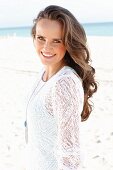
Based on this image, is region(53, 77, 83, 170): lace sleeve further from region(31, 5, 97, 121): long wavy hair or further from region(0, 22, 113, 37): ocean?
region(0, 22, 113, 37): ocean

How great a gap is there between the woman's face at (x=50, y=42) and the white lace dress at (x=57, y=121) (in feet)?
0.19

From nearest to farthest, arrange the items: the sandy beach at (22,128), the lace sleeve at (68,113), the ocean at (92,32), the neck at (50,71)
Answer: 1. the lace sleeve at (68,113)
2. the neck at (50,71)
3. the sandy beach at (22,128)
4. the ocean at (92,32)

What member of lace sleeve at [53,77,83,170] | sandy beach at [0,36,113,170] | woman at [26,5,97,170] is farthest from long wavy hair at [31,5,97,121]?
sandy beach at [0,36,113,170]

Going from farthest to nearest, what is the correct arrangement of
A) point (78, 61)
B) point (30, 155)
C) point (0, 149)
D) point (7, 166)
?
1. point (0, 149)
2. point (7, 166)
3. point (30, 155)
4. point (78, 61)

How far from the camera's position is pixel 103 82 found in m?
7.12

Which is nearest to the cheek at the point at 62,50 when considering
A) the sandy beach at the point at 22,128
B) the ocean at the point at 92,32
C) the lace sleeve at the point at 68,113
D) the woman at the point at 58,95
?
the woman at the point at 58,95

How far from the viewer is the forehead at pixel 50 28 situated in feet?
4.43

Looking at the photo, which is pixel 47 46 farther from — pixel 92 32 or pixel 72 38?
pixel 92 32

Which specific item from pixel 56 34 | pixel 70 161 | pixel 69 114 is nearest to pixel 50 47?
pixel 56 34

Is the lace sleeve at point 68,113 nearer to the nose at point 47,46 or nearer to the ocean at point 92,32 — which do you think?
the nose at point 47,46

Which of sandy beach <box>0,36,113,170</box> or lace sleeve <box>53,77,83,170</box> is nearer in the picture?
lace sleeve <box>53,77,83,170</box>

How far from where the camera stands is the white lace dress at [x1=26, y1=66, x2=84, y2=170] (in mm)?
1304

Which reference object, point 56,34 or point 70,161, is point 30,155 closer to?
point 70,161

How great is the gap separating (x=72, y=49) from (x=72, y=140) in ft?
1.15
